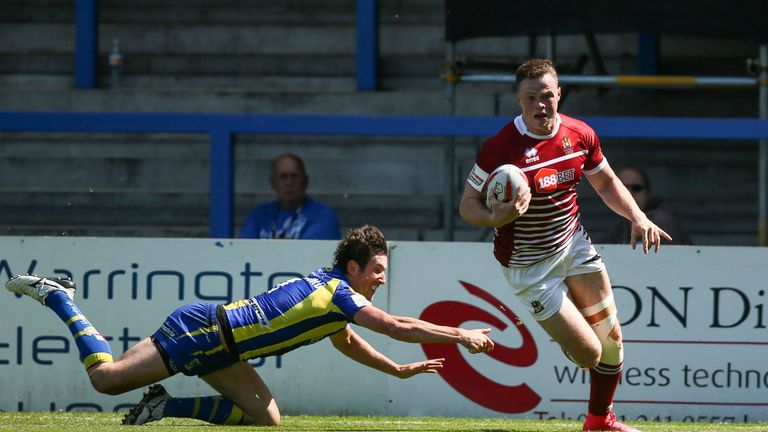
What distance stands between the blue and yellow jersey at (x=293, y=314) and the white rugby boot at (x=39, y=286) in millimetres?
1101

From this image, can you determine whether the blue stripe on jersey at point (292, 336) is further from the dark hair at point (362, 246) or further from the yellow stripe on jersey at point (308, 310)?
the dark hair at point (362, 246)

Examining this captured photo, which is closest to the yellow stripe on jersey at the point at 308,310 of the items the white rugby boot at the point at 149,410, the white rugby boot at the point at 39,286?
the white rugby boot at the point at 149,410

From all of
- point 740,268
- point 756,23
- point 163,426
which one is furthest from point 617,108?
point 163,426

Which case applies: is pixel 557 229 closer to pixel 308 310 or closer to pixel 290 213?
pixel 308 310

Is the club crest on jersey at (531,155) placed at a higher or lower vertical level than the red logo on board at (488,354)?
higher

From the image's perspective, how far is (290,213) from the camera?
9242 mm

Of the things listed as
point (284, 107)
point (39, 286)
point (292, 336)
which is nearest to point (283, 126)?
point (284, 107)

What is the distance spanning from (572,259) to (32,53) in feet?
26.2

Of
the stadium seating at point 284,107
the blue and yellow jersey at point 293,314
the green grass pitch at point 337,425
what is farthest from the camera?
the stadium seating at point 284,107

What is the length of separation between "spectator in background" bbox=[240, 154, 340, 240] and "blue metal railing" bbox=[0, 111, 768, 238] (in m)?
0.32

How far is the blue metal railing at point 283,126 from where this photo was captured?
30.8 feet

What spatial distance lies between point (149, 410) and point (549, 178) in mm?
2440

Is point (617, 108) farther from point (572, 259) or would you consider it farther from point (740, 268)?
point (572, 259)

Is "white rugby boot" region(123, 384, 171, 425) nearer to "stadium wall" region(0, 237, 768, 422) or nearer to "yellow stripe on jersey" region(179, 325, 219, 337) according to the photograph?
"yellow stripe on jersey" region(179, 325, 219, 337)
